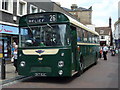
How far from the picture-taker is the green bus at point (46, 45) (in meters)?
8.52

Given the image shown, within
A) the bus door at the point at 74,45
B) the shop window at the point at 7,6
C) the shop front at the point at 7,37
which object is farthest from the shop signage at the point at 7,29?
the bus door at the point at 74,45

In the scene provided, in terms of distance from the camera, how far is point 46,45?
8781 millimetres

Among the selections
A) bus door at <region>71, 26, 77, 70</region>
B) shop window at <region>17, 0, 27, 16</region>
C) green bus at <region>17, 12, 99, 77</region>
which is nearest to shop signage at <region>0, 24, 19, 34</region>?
shop window at <region>17, 0, 27, 16</region>

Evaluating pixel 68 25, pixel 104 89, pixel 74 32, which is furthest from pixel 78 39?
pixel 104 89

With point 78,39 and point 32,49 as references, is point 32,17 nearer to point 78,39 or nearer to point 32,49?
point 32,49

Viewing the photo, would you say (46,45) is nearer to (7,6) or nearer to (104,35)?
(7,6)

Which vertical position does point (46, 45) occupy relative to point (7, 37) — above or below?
below

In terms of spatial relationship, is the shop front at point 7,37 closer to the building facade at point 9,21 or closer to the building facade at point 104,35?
the building facade at point 9,21

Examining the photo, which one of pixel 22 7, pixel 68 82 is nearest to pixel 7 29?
pixel 22 7

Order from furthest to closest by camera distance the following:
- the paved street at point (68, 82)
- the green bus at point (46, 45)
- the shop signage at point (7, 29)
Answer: the shop signage at point (7, 29)
the green bus at point (46, 45)
the paved street at point (68, 82)

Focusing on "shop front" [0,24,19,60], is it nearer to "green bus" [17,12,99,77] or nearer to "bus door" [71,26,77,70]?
"green bus" [17,12,99,77]

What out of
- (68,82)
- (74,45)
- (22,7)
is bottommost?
(68,82)

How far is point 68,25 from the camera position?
28.7 feet

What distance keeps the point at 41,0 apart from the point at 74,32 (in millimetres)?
15300
